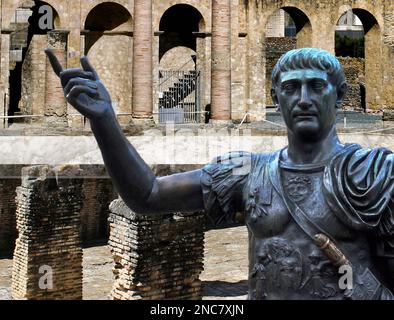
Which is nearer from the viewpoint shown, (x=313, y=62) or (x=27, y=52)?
(x=313, y=62)

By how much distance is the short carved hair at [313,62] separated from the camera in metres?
2.26

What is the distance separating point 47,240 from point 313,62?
32.6 ft

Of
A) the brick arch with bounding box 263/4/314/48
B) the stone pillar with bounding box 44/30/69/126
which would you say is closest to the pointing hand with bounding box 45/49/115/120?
the stone pillar with bounding box 44/30/69/126

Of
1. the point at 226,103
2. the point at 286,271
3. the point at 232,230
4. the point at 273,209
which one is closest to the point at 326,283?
the point at 286,271

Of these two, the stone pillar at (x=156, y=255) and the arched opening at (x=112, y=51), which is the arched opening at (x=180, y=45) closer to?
the arched opening at (x=112, y=51)

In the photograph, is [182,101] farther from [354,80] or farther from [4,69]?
[354,80]

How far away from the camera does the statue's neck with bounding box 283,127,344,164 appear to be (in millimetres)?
2277

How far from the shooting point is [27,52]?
71.8 ft

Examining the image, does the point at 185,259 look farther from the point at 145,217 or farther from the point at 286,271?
the point at 286,271

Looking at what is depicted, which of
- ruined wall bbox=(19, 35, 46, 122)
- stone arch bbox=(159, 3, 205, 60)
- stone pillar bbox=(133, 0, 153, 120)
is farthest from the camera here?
stone arch bbox=(159, 3, 205, 60)

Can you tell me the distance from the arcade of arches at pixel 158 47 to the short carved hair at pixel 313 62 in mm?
17301

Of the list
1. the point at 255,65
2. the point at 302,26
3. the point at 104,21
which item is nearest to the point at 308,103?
the point at 255,65

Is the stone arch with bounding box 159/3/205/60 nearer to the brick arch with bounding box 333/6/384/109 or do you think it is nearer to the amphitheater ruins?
the amphitheater ruins

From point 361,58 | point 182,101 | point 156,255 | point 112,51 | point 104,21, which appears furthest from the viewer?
point 361,58
